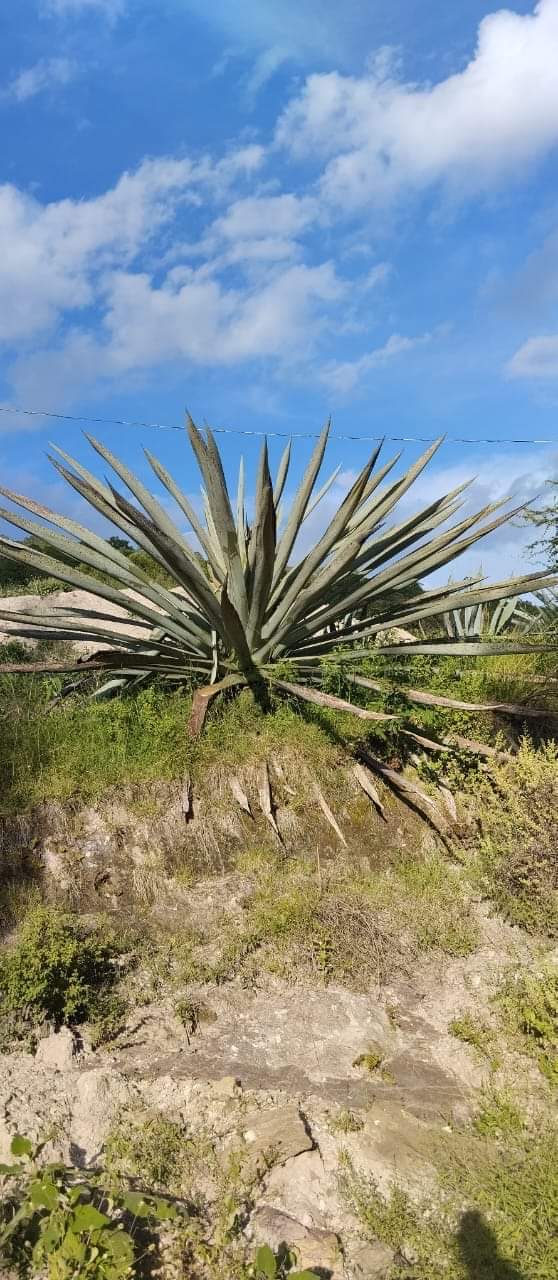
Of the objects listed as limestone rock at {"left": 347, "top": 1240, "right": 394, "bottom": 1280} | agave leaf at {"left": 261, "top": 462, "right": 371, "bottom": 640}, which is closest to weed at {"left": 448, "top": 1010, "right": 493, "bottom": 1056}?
limestone rock at {"left": 347, "top": 1240, "right": 394, "bottom": 1280}

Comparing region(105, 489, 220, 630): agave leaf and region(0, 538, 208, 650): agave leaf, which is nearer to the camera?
region(105, 489, 220, 630): agave leaf

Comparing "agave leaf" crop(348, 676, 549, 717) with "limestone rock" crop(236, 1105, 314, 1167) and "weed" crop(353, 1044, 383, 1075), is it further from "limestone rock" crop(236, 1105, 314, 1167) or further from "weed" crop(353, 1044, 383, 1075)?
"limestone rock" crop(236, 1105, 314, 1167)

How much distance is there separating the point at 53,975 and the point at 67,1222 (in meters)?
1.27

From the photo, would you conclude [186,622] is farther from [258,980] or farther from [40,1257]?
[40,1257]

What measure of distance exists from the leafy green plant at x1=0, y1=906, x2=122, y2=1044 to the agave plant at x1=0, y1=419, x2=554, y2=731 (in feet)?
5.22

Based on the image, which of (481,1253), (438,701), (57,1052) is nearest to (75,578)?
(438,701)

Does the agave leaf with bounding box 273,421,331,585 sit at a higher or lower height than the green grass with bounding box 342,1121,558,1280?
higher

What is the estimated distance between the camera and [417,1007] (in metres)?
4.00

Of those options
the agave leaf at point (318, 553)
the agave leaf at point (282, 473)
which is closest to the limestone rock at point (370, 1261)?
the agave leaf at point (318, 553)

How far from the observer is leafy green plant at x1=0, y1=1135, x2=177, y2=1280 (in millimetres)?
2318

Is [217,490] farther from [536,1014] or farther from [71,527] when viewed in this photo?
[536,1014]

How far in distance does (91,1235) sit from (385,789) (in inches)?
136

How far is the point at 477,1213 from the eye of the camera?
276 centimetres

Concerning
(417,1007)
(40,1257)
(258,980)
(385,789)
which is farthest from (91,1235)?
(385,789)
